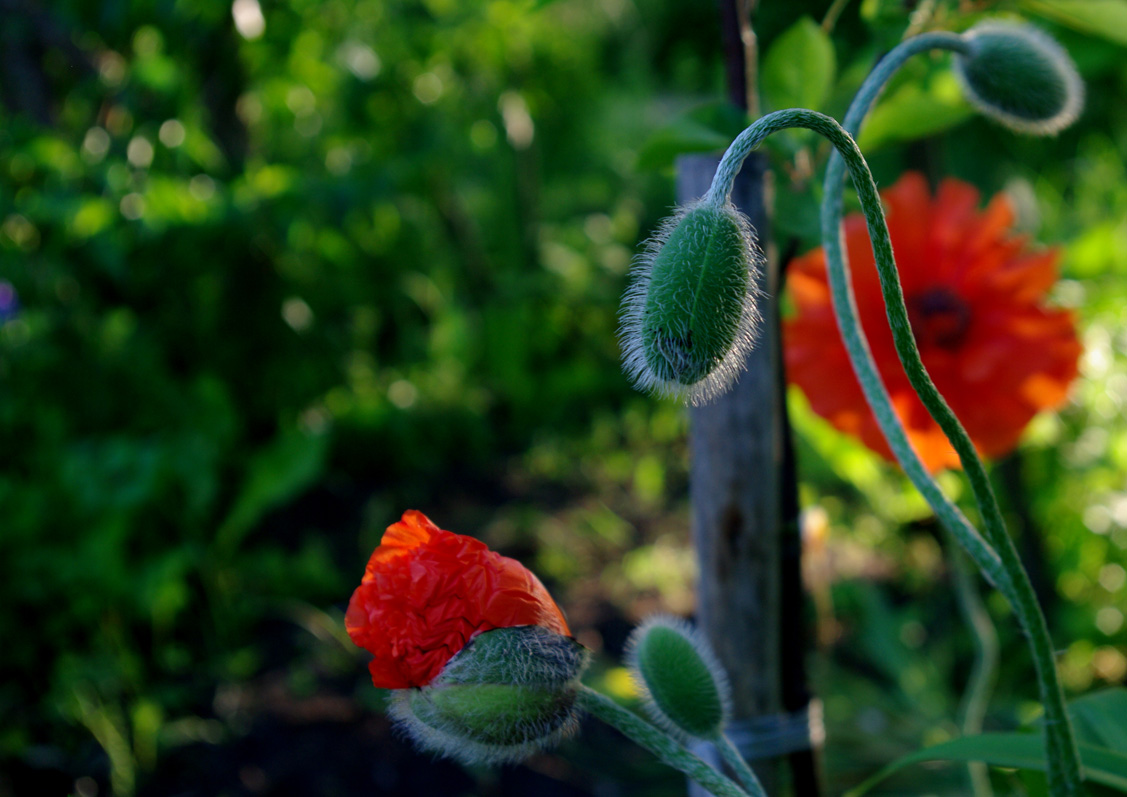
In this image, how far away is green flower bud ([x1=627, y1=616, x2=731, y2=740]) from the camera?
0.43m

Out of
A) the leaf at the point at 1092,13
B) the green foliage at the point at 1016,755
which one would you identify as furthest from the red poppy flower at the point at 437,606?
the leaf at the point at 1092,13

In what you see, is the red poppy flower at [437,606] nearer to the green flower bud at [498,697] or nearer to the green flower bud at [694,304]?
the green flower bud at [498,697]

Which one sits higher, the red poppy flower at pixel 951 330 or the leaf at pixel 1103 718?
the red poppy flower at pixel 951 330

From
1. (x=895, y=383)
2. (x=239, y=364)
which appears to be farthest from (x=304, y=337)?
(x=895, y=383)

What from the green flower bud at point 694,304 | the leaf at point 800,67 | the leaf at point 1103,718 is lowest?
the leaf at point 1103,718

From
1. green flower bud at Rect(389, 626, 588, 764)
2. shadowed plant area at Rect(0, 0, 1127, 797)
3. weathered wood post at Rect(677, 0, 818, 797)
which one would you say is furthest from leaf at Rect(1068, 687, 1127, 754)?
green flower bud at Rect(389, 626, 588, 764)

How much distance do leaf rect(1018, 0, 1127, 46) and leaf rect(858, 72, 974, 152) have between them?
2.6 inches

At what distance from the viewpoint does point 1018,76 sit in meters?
0.46

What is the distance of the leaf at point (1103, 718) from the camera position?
57 centimetres

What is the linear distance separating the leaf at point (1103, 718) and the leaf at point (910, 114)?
389mm

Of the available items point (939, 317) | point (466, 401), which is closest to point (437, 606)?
point (939, 317)

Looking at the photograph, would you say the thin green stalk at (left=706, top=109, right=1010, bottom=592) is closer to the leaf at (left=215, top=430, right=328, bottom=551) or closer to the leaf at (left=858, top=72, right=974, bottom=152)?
the leaf at (left=858, top=72, right=974, bottom=152)

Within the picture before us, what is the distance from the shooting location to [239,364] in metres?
1.94

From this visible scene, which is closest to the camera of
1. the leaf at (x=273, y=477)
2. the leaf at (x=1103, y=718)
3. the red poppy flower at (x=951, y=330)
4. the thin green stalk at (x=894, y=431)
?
the thin green stalk at (x=894, y=431)
